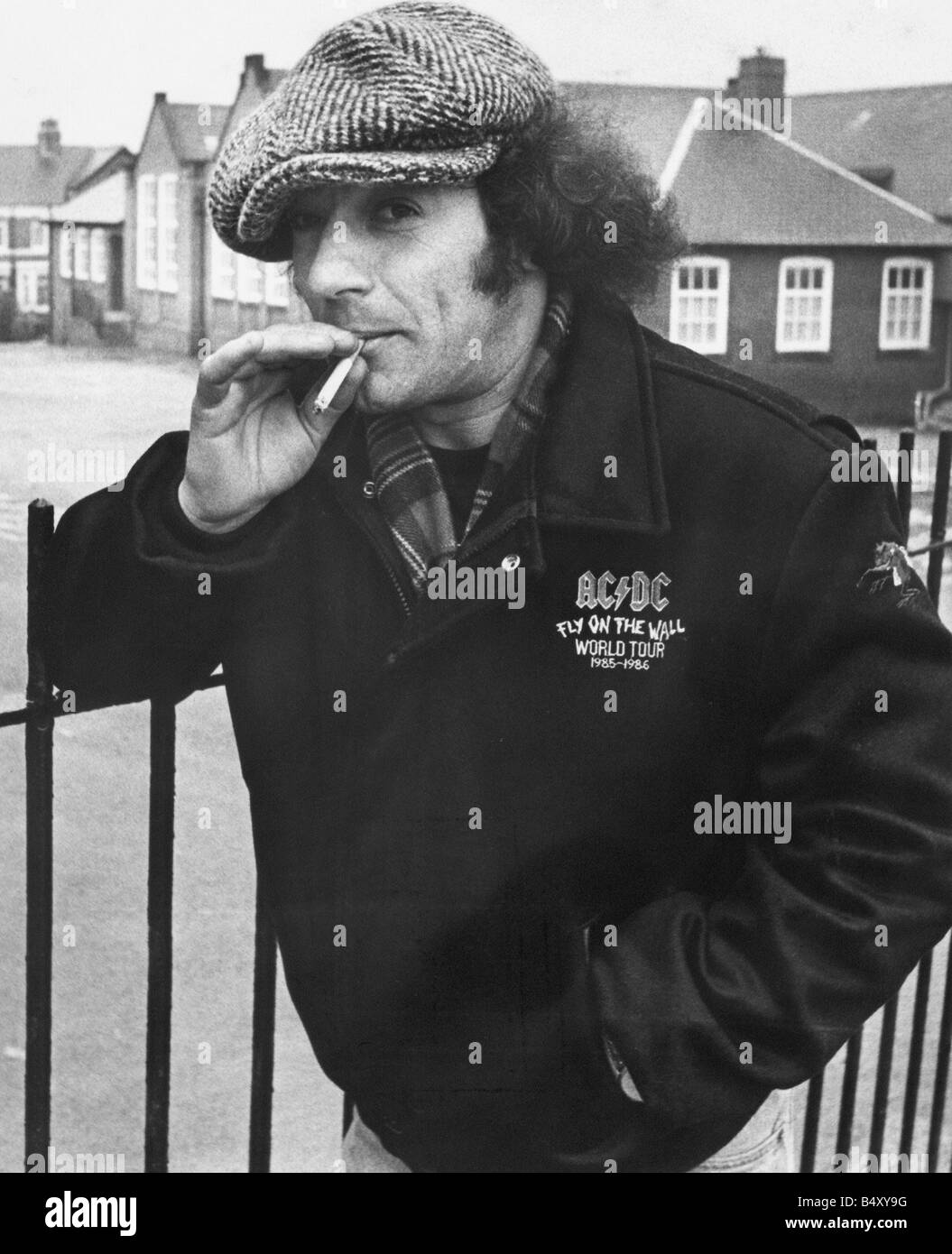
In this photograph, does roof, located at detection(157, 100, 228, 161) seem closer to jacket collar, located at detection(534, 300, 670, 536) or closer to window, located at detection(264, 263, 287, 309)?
window, located at detection(264, 263, 287, 309)

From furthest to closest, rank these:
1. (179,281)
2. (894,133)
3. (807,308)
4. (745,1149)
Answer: (807,308)
(894,133)
(179,281)
(745,1149)

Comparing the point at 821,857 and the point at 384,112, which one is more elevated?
the point at 384,112

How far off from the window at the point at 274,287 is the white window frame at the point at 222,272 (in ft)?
0.17

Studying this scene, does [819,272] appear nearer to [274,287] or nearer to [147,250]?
[147,250]

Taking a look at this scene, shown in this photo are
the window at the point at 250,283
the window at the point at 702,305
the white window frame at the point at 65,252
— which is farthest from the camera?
the window at the point at 702,305

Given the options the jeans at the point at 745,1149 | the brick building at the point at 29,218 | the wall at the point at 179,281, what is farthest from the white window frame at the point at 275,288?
the jeans at the point at 745,1149

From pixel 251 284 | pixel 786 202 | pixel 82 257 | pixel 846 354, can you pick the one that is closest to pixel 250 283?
pixel 251 284

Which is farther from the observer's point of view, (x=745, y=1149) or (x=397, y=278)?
(x=745, y=1149)

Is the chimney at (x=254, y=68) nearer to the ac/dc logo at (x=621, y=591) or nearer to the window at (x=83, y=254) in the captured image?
the window at (x=83, y=254)

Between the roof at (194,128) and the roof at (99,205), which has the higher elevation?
the roof at (194,128)

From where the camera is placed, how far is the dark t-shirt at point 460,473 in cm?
177

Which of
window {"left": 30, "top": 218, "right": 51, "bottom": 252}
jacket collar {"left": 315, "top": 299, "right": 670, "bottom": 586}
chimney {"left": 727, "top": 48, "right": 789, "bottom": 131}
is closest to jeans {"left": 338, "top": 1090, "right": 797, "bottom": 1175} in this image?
jacket collar {"left": 315, "top": 299, "right": 670, "bottom": 586}

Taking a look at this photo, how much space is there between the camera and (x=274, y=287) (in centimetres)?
238

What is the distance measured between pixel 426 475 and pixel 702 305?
14.9 feet
